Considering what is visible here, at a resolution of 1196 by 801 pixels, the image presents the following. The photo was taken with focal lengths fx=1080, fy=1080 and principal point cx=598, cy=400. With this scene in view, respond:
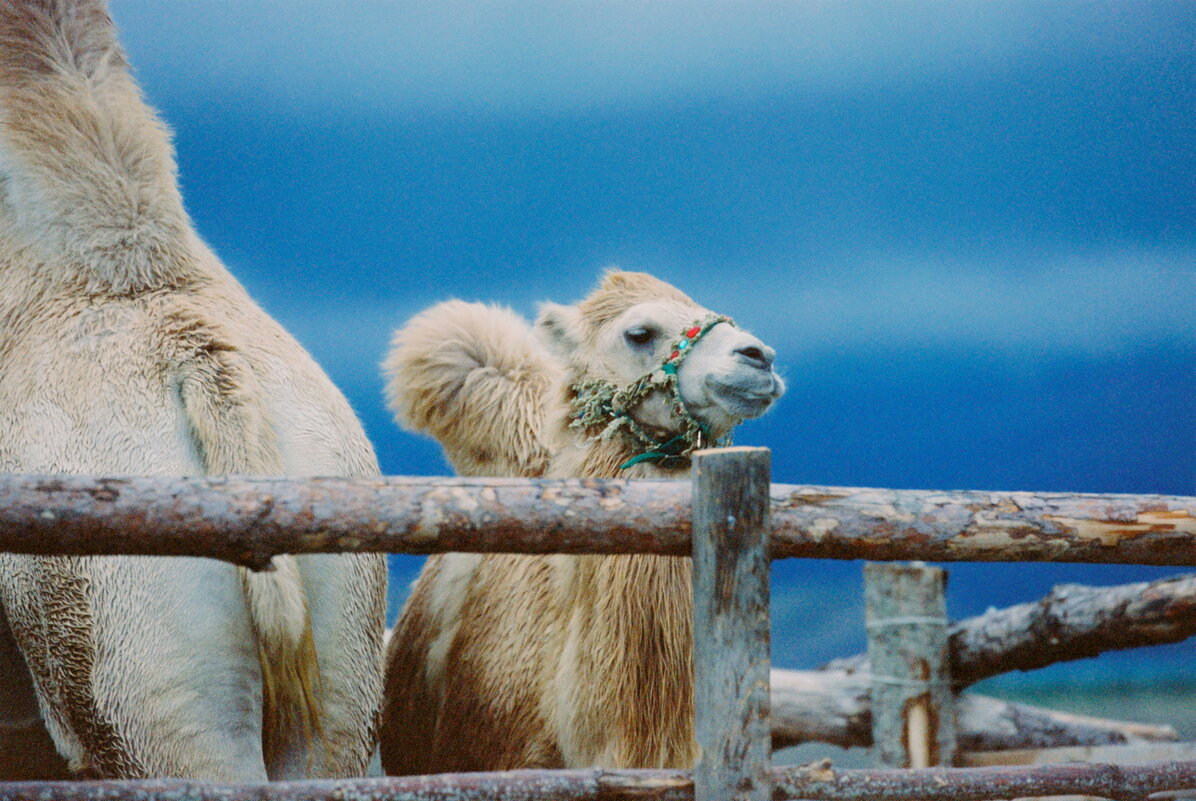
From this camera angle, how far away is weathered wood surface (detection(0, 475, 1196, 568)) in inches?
61.4

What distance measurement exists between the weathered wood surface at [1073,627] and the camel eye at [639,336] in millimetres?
1934

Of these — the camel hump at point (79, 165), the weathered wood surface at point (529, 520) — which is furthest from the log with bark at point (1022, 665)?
the camel hump at point (79, 165)

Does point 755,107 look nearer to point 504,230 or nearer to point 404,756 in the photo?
point 504,230

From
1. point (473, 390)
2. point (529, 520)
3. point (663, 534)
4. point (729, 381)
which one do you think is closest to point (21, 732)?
point (473, 390)

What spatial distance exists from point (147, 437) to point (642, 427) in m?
1.11

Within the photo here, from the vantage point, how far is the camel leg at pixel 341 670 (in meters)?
2.15

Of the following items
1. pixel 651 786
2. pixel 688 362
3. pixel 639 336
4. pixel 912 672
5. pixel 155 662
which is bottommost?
pixel 651 786

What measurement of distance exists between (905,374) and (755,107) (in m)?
1.53

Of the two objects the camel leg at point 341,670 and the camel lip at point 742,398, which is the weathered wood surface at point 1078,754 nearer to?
the camel lip at point 742,398

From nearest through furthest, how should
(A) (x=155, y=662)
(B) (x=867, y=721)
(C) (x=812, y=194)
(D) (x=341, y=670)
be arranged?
(A) (x=155, y=662) → (D) (x=341, y=670) → (B) (x=867, y=721) → (C) (x=812, y=194)

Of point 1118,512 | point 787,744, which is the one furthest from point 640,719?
point 787,744

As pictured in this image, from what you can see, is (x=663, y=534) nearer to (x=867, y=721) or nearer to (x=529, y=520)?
(x=529, y=520)

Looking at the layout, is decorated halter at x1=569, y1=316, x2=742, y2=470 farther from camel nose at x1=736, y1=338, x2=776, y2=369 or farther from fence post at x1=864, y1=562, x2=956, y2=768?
fence post at x1=864, y1=562, x2=956, y2=768

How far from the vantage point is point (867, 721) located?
4.12 m
